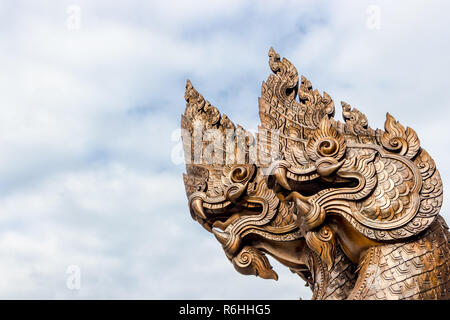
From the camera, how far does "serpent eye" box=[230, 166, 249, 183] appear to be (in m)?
7.41

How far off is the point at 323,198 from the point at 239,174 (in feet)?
4.10

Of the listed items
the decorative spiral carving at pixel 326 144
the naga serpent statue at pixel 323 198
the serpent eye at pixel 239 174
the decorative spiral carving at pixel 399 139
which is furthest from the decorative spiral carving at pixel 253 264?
the decorative spiral carving at pixel 399 139

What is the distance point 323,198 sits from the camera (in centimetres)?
651

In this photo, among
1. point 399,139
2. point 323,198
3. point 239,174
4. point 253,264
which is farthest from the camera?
point 239,174

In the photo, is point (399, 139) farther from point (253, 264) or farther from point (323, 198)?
point (253, 264)

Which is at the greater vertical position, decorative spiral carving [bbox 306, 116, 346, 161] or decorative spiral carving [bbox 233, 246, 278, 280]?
decorative spiral carving [bbox 306, 116, 346, 161]

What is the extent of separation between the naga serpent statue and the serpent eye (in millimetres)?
12

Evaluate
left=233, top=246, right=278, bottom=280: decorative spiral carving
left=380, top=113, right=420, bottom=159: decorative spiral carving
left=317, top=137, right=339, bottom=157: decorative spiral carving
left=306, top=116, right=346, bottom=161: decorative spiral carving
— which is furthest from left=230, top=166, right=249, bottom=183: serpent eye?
left=380, top=113, right=420, bottom=159: decorative spiral carving

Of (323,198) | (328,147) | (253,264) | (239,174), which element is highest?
(239,174)

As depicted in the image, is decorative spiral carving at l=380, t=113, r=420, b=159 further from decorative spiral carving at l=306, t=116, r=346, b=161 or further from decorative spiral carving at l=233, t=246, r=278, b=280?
decorative spiral carving at l=233, t=246, r=278, b=280

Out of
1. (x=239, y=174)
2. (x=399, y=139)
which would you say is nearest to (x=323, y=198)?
(x=399, y=139)

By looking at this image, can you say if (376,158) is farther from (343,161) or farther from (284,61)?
(284,61)

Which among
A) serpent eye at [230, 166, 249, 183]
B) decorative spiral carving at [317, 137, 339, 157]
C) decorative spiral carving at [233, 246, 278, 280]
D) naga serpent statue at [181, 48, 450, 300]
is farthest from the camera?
serpent eye at [230, 166, 249, 183]
